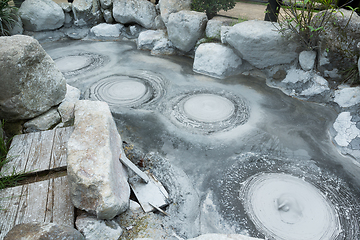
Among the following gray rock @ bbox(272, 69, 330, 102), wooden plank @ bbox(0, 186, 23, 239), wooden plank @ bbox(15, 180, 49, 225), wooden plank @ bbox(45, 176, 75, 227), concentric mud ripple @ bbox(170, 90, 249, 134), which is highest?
wooden plank @ bbox(0, 186, 23, 239)

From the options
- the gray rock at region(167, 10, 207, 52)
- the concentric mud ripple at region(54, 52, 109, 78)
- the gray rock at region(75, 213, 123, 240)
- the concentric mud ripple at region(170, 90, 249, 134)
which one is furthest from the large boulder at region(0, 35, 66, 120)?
the gray rock at region(167, 10, 207, 52)

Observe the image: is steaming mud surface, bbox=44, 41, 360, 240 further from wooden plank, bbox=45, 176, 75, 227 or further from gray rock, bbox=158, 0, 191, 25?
gray rock, bbox=158, 0, 191, 25

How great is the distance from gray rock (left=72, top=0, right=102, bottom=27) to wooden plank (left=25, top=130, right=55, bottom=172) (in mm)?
4968

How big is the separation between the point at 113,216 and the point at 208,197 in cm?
98

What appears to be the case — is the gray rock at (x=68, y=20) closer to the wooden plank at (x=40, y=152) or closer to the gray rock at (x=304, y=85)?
the wooden plank at (x=40, y=152)

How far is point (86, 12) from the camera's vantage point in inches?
246

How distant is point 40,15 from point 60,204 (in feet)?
18.7

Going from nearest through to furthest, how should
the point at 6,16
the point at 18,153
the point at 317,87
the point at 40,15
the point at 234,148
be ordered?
the point at 18,153, the point at 234,148, the point at 317,87, the point at 6,16, the point at 40,15

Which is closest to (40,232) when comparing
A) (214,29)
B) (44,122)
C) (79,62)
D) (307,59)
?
(44,122)

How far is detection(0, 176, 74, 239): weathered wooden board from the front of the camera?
1631 mm

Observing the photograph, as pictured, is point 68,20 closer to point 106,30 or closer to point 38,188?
point 106,30

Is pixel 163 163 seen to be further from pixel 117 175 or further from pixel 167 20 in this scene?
pixel 167 20

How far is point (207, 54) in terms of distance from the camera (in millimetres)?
4504

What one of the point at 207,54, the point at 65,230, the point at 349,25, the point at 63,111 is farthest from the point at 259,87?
the point at 65,230
